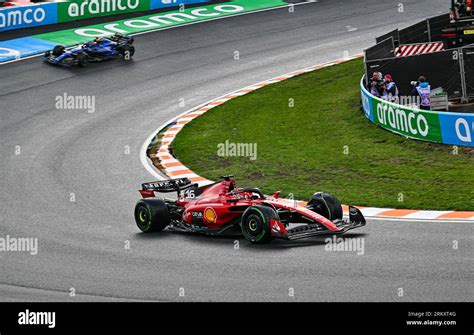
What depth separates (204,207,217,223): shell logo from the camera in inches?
731

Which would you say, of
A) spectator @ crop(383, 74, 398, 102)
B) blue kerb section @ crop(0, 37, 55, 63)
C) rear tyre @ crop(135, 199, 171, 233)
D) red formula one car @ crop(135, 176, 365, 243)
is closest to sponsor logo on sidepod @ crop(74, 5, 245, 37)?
blue kerb section @ crop(0, 37, 55, 63)

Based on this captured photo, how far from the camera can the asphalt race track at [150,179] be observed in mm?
15703

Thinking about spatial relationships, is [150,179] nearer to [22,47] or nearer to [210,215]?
[210,215]

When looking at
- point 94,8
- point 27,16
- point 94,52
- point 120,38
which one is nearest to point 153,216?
point 94,52

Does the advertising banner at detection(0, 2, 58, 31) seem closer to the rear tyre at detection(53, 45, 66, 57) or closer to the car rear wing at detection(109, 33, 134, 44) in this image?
the rear tyre at detection(53, 45, 66, 57)

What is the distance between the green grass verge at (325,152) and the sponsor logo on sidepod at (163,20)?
28.8ft

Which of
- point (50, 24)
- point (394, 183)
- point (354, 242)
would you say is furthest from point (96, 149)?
point (50, 24)

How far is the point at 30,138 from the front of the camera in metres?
28.4

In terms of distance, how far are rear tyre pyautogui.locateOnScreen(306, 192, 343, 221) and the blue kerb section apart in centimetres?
2046

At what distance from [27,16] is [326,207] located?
23.8 m

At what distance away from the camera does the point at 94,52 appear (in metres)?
35.9

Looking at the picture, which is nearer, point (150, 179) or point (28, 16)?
point (150, 179)

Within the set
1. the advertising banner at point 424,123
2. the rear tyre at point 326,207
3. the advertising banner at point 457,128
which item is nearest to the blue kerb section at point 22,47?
the advertising banner at point 424,123

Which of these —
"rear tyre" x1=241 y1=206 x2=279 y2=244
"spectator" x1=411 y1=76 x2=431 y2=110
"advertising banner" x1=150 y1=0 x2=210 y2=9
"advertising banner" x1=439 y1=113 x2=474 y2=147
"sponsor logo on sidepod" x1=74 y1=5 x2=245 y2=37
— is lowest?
"rear tyre" x1=241 y1=206 x2=279 y2=244
